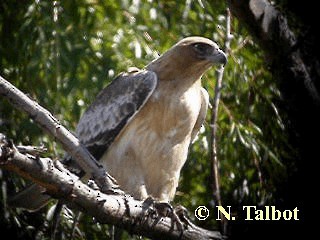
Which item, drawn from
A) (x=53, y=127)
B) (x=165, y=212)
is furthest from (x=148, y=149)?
(x=53, y=127)

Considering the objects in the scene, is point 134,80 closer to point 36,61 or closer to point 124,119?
point 124,119

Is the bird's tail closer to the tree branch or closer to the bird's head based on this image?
the bird's head

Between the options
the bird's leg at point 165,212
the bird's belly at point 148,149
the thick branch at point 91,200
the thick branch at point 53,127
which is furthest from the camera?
the bird's belly at point 148,149

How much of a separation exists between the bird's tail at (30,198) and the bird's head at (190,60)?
89cm

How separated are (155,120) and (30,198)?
2.51ft

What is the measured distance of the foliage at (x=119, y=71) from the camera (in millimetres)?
4984

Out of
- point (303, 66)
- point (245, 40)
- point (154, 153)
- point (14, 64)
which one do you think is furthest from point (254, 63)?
point (14, 64)

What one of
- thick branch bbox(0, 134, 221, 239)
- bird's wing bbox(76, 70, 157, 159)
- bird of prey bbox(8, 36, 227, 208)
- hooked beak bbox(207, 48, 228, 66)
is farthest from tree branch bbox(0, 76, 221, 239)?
hooked beak bbox(207, 48, 228, 66)

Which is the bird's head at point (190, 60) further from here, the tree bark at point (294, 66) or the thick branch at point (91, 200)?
the thick branch at point (91, 200)

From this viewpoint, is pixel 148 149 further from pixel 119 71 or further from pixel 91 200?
pixel 91 200

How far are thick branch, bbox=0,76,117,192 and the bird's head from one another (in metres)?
1.32

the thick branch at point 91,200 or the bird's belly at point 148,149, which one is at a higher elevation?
the thick branch at point 91,200

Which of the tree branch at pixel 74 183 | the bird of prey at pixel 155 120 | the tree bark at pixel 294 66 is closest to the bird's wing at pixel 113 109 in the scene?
the bird of prey at pixel 155 120

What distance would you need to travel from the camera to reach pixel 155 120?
14.6ft
